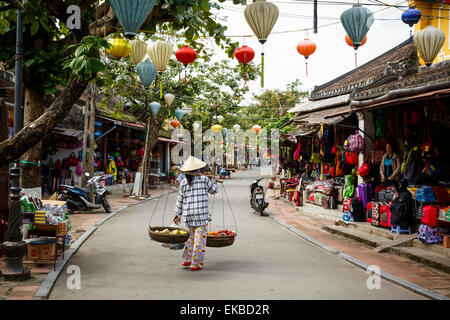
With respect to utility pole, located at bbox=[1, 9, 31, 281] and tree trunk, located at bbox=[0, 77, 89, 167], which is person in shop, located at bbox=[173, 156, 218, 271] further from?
utility pole, located at bbox=[1, 9, 31, 281]

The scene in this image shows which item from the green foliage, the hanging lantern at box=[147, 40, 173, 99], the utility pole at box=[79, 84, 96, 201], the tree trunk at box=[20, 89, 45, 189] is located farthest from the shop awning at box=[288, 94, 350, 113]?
the green foliage

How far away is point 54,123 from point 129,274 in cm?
256

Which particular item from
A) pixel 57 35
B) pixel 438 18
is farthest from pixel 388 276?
pixel 57 35

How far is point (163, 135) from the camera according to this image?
103 feet

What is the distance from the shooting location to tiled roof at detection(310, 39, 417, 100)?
13.1 m

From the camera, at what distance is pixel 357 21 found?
688 centimetres

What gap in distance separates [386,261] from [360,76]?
Result: 8.53m

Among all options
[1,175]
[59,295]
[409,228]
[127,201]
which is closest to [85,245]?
[1,175]

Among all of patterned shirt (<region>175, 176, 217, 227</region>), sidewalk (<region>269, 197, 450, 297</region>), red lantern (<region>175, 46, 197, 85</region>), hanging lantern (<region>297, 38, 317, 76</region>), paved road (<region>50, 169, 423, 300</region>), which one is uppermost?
hanging lantern (<region>297, 38, 317, 76</region>)

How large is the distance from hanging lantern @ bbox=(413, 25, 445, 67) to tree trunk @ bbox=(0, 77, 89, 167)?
6.57 meters

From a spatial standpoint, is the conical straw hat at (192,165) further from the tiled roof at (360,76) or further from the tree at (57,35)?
the tiled roof at (360,76)

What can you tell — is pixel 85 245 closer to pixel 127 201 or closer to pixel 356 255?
pixel 356 255

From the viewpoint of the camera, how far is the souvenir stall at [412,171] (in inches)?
324

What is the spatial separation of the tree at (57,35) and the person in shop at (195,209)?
2210 millimetres
